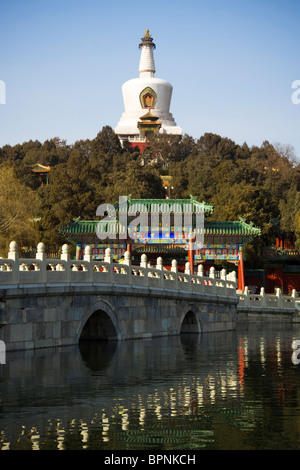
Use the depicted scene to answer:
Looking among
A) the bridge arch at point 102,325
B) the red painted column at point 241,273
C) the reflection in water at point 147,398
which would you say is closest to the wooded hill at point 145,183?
the red painted column at point 241,273

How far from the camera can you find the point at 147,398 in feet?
47.6

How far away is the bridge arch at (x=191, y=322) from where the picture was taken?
28594mm

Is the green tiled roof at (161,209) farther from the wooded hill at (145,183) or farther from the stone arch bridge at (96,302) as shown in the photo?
the stone arch bridge at (96,302)

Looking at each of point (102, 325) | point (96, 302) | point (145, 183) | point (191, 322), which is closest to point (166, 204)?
point (191, 322)

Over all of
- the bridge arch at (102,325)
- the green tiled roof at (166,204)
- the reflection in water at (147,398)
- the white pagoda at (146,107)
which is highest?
the white pagoda at (146,107)

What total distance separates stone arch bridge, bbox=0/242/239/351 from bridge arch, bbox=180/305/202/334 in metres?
0.04

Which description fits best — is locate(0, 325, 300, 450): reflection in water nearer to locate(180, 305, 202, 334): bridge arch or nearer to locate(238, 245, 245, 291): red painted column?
locate(180, 305, 202, 334): bridge arch

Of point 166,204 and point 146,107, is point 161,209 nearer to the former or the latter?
point 166,204

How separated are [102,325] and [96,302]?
1.68 meters

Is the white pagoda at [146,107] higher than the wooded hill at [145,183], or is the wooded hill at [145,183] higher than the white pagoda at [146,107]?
the white pagoda at [146,107]

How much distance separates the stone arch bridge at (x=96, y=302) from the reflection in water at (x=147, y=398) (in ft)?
2.02

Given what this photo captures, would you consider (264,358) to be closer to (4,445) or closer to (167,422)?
(167,422)

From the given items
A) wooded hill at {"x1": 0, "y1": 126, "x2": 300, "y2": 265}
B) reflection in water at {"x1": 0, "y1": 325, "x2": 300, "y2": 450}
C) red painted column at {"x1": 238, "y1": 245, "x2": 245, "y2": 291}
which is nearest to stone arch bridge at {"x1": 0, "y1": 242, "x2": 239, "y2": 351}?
reflection in water at {"x1": 0, "y1": 325, "x2": 300, "y2": 450}
